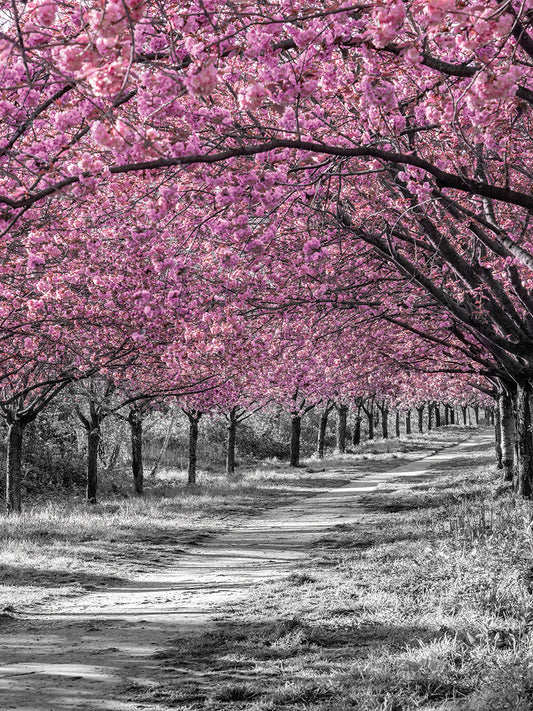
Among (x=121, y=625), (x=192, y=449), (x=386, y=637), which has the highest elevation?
(x=192, y=449)

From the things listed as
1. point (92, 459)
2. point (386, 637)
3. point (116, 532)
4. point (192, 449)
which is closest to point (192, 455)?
point (192, 449)

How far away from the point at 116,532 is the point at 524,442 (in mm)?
8284

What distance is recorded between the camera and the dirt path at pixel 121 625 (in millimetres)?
5215

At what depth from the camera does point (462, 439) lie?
2184 inches

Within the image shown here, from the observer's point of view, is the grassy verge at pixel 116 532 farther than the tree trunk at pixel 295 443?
No

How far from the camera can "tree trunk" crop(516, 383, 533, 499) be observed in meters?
12.9

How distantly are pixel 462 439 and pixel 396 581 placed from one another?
50.2 m

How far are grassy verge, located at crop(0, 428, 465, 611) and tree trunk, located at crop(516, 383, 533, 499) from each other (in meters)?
6.32

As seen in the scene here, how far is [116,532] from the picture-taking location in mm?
12727

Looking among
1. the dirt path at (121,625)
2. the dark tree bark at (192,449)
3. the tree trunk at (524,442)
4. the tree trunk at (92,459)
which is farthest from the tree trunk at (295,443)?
the tree trunk at (524,442)

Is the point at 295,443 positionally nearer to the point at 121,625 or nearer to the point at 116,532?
the point at 116,532

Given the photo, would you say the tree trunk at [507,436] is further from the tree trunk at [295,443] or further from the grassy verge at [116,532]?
the tree trunk at [295,443]

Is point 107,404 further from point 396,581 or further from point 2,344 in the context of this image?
point 396,581

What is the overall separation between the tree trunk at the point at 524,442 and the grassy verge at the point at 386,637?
11.6ft
